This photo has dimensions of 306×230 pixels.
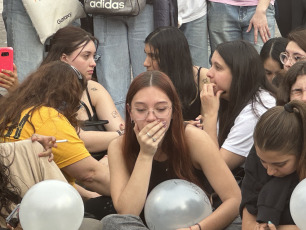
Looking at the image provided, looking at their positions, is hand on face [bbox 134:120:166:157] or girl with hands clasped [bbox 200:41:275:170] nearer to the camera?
hand on face [bbox 134:120:166:157]

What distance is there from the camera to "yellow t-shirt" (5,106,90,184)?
4.13 metres

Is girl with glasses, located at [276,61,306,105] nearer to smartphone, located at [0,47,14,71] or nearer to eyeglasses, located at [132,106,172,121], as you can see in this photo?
eyeglasses, located at [132,106,172,121]

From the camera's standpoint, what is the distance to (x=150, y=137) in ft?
12.3

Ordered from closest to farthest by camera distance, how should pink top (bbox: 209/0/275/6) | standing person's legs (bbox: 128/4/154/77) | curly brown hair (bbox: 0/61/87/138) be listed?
curly brown hair (bbox: 0/61/87/138) → pink top (bbox: 209/0/275/6) → standing person's legs (bbox: 128/4/154/77)

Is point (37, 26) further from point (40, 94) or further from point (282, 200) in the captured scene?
point (282, 200)

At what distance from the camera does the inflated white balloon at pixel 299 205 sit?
118 inches

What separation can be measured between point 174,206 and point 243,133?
1190 mm

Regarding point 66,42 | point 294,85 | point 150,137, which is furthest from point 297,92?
point 66,42

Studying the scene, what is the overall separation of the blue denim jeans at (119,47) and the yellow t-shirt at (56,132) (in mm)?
1664

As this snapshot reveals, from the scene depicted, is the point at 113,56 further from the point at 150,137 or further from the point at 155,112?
the point at 150,137

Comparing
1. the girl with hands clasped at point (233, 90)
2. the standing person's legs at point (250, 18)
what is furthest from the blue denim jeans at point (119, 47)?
the girl with hands clasped at point (233, 90)

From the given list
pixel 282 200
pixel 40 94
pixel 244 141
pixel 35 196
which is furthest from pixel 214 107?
pixel 35 196

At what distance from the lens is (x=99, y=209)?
14.4ft

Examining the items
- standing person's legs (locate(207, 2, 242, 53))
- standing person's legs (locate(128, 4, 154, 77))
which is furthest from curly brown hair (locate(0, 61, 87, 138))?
standing person's legs (locate(207, 2, 242, 53))
